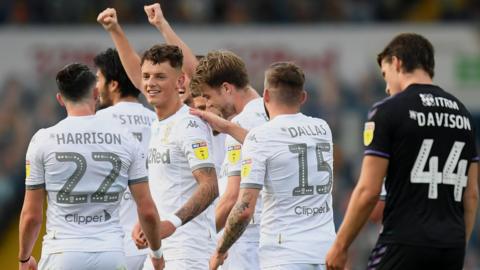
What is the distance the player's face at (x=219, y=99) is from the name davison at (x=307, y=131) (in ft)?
3.93

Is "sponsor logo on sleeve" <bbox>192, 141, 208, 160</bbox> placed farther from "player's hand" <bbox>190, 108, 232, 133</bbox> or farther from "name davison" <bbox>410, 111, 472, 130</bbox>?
"name davison" <bbox>410, 111, 472, 130</bbox>

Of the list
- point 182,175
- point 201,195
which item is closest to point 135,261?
point 182,175

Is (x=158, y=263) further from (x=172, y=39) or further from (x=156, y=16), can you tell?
(x=156, y=16)

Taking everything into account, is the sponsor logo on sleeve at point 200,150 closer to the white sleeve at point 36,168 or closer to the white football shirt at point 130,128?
the white football shirt at point 130,128

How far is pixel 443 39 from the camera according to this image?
24.0 metres

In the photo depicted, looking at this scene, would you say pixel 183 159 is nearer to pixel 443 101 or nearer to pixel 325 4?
pixel 443 101

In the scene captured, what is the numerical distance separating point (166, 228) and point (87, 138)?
905 millimetres

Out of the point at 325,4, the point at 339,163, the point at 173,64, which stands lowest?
the point at 339,163

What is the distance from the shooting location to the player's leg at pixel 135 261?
10.4 metres

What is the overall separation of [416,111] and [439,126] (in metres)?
0.19

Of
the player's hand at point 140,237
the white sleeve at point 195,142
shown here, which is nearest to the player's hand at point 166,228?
the player's hand at point 140,237

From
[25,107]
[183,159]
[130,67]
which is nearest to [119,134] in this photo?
[183,159]

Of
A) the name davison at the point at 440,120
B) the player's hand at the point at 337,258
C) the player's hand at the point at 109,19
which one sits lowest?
the player's hand at the point at 337,258

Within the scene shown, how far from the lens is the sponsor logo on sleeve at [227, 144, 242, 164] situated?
9.83 m
